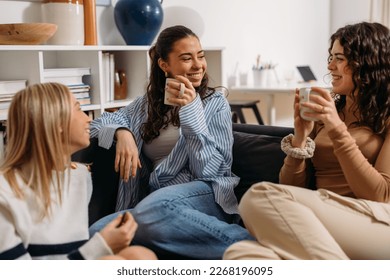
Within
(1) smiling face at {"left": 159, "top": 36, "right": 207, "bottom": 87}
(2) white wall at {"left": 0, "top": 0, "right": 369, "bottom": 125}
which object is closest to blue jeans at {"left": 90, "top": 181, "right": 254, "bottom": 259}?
(1) smiling face at {"left": 159, "top": 36, "right": 207, "bottom": 87}

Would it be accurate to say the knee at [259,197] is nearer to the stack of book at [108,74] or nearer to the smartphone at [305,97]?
the smartphone at [305,97]

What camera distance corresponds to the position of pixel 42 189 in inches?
36.6

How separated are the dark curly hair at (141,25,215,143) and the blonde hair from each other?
0.51 metres

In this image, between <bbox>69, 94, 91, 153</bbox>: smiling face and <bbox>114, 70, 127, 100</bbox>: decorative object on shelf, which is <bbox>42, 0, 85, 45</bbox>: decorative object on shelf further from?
<bbox>69, 94, 91, 153</bbox>: smiling face

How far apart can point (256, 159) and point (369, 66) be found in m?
0.42

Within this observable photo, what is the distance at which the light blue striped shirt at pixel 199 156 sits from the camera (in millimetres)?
1324

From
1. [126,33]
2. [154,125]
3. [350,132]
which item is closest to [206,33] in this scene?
[126,33]

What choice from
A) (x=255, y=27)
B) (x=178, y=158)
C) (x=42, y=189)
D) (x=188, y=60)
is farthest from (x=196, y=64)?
(x=255, y=27)

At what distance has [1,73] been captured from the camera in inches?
78.0

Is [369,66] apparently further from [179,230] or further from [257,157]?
[179,230]

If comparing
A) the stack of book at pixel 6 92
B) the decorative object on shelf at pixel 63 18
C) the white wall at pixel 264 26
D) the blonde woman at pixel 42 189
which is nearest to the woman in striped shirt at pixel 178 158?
the blonde woman at pixel 42 189

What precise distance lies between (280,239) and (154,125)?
1.86ft

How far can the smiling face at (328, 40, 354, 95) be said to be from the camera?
1218mm
